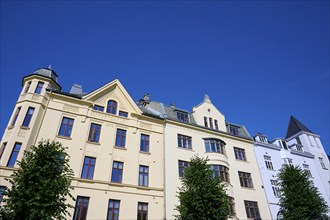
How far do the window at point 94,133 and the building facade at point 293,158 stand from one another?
21887 mm

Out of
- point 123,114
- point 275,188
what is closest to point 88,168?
point 123,114

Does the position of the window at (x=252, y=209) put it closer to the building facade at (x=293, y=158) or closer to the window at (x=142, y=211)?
the building facade at (x=293, y=158)

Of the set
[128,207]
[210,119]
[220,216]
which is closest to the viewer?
[220,216]

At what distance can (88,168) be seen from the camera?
2170cm

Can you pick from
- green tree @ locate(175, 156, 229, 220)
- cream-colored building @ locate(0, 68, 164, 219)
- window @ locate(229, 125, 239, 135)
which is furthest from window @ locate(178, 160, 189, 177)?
window @ locate(229, 125, 239, 135)

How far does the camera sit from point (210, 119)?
105 ft

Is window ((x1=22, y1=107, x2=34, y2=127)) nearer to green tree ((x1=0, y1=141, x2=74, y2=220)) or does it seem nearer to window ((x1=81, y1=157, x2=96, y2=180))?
window ((x1=81, y1=157, x2=96, y2=180))

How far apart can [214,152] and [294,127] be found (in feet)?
85.4

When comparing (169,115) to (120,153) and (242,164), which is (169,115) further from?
(242,164)

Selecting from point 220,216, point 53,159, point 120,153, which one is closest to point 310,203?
point 220,216

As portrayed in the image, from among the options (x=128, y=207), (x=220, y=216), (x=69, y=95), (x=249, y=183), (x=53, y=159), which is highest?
(x=69, y=95)

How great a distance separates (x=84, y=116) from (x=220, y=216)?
53.5 ft

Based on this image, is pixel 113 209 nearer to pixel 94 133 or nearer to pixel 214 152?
pixel 94 133

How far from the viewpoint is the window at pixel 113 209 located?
2011 cm
